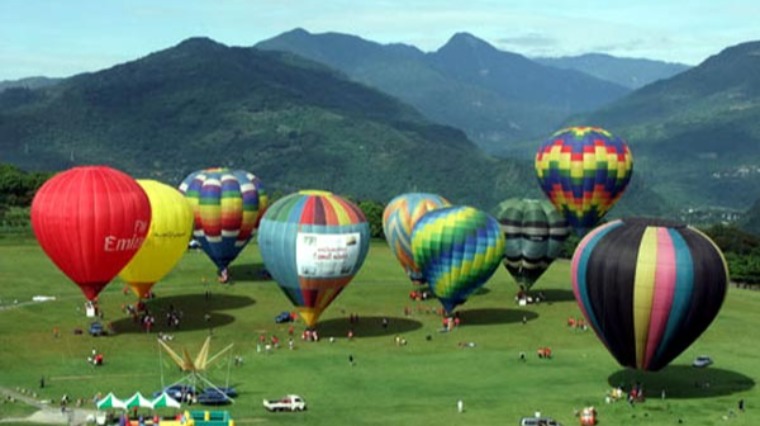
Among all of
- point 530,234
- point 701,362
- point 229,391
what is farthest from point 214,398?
point 530,234

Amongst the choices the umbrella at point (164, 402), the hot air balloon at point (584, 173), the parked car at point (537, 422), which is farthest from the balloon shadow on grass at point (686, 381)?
the hot air balloon at point (584, 173)

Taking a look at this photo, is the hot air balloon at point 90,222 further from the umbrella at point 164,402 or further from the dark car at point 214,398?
the umbrella at point 164,402

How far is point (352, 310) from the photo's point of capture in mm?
92188

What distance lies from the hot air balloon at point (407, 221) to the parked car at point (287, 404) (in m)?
39.0

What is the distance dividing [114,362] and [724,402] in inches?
1489

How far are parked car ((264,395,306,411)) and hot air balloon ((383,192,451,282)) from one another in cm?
3900

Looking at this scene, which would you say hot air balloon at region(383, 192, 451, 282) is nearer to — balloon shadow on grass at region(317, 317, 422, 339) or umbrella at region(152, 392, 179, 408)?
balloon shadow on grass at region(317, 317, 422, 339)

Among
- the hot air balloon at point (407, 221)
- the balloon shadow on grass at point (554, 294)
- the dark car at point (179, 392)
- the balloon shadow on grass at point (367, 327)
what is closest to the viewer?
the dark car at point (179, 392)

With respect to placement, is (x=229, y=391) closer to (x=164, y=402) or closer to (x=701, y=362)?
(x=164, y=402)

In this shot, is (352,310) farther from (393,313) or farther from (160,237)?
(160,237)

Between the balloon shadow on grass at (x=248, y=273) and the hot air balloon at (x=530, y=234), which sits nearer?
the hot air balloon at (x=530, y=234)

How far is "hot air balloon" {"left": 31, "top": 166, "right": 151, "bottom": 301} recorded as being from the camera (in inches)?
2950

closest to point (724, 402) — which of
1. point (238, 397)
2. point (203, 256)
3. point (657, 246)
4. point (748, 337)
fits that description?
point (657, 246)

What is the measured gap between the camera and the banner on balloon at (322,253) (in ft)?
257
